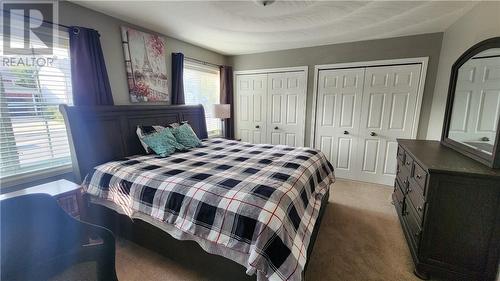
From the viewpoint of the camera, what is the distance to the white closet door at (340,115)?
142 inches

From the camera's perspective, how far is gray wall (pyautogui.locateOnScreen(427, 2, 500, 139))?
6.17 feet

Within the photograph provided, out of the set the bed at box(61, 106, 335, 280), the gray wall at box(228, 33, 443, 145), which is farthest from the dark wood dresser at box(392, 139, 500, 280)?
the gray wall at box(228, 33, 443, 145)

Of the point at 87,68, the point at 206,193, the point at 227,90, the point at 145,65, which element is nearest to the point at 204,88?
the point at 227,90

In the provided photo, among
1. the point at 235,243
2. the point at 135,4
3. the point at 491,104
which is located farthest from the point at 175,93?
the point at 491,104

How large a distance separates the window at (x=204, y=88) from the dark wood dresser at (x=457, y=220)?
3.32m

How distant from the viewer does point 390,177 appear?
3.56 meters

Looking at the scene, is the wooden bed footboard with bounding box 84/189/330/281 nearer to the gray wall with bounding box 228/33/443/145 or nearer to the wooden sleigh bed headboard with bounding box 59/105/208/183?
the wooden sleigh bed headboard with bounding box 59/105/208/183

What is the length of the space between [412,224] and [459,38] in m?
2.35

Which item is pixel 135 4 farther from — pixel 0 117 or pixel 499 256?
pixel 499 256

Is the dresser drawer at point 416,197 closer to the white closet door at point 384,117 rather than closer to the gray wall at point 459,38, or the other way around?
the gray wall at point 459,38

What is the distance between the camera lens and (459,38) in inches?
98.3

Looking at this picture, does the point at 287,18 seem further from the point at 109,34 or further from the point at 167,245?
the point at 167,245

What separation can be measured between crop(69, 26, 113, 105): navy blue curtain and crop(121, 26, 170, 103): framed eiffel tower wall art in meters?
0.37

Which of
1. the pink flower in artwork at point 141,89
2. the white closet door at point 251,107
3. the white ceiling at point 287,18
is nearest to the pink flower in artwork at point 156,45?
the white ceiling at point 287,18
